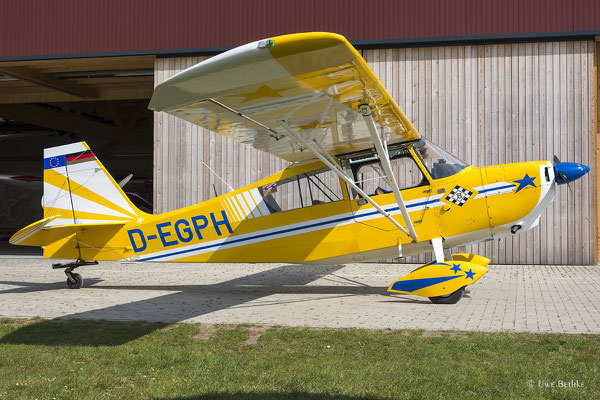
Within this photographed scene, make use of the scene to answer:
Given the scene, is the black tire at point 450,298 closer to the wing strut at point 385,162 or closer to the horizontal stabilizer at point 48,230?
the wing strut at point 385,162

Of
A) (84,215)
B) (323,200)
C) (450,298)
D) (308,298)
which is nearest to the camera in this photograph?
(450,298)

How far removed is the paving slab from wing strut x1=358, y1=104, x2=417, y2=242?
1.10m

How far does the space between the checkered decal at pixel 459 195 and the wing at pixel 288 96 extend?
3.19 ft

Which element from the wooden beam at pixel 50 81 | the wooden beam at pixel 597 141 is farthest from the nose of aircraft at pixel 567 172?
the wooden beam at pixel 50 81

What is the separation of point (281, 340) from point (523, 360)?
2.19 m

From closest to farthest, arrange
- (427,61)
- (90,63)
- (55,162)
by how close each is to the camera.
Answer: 1. (55,162)
2. (427,61)
3. (90,63)

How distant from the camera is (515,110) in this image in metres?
13.5

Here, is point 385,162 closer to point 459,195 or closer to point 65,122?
point 459,195

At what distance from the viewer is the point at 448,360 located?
4.74 metres

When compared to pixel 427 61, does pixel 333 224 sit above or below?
below

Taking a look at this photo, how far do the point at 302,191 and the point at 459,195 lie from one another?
88.6 inches

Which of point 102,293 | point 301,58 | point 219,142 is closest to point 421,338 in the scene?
point 301,58

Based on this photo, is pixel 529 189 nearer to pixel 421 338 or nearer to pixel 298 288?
pixel 421 338

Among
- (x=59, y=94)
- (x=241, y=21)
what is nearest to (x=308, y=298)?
(x=241, y=21)
